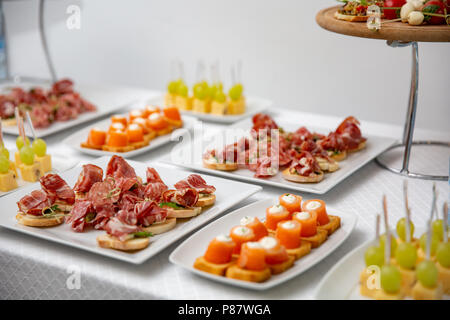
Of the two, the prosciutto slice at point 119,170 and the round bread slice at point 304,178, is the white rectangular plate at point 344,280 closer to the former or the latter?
the round bread slice at point 304,178

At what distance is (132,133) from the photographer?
2.07 metres

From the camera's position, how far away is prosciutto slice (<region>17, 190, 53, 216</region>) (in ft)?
4.82

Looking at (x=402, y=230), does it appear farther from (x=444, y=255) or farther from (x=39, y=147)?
(x=39, y=147)

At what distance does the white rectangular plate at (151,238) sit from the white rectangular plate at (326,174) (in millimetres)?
92

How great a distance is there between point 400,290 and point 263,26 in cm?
312

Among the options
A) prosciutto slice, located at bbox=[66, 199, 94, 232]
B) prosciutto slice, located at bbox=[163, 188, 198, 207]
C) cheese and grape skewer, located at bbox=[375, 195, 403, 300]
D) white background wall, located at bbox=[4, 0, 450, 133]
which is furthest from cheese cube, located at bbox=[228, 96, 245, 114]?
white background wall, located at bbox=[4, 0, 450, 133]

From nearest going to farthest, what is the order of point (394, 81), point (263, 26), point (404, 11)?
point (404, 11), point (394, 81), point (263, 26)

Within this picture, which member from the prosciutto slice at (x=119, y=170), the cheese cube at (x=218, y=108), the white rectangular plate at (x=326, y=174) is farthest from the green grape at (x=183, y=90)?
the prosciutto slice at (x=119, y=170)

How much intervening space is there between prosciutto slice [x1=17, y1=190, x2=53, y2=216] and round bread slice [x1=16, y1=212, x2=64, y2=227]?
1 centimetres

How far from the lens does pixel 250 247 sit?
3.92ft

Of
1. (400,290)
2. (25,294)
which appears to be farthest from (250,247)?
(25,294)

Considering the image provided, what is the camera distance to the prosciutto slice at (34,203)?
1.47 metres

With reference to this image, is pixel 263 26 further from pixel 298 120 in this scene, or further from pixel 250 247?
pixel 250 247

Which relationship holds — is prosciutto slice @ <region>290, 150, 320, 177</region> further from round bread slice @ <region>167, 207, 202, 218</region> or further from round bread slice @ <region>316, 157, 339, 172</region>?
round bread slice @ <region>167, 207, 202, 218</region>
